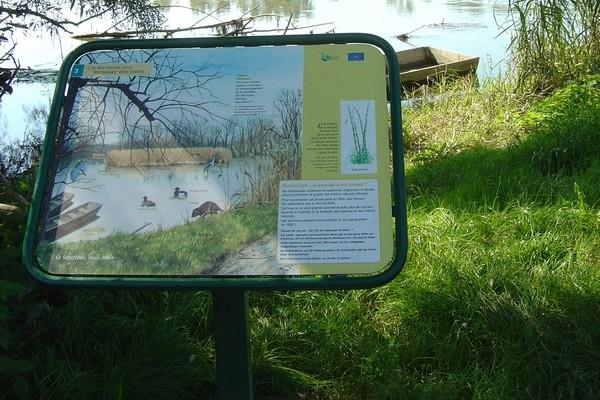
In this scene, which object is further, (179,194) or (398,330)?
(398,330)

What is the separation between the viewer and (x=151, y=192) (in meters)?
1.95

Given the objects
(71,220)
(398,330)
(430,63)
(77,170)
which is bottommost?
(398,330)

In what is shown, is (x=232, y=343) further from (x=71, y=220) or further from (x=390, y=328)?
(x=390, y=328)

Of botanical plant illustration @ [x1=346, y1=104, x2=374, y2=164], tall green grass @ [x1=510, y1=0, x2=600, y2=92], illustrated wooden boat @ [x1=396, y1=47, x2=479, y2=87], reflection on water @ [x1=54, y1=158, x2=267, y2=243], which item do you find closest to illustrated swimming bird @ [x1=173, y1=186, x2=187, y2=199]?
reflection on water @ [x1=54, y1=158, x2=267, y2=243]

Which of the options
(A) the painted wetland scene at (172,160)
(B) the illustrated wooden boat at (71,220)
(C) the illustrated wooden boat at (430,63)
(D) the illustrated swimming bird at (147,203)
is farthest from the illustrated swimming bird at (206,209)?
(C) the illustrated wooden boat at (430,63)

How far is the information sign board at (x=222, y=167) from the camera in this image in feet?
6.05

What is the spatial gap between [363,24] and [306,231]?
12.4 metres

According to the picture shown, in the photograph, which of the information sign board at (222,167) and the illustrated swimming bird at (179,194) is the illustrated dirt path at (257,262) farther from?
the illustrated swimming bird at (179,194)

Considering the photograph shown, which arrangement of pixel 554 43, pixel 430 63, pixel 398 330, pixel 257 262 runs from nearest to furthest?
pixel 257 262, pixel 398 330, pixel 554 43, pixel 430 63

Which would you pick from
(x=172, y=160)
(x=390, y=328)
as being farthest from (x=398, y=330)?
(x=172, y=160)

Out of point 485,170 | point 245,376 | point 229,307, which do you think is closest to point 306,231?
point 229,307

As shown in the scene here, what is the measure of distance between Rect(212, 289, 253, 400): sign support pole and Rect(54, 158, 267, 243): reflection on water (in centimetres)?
23

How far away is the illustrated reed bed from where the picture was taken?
199 cm

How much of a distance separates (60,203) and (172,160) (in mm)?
298
